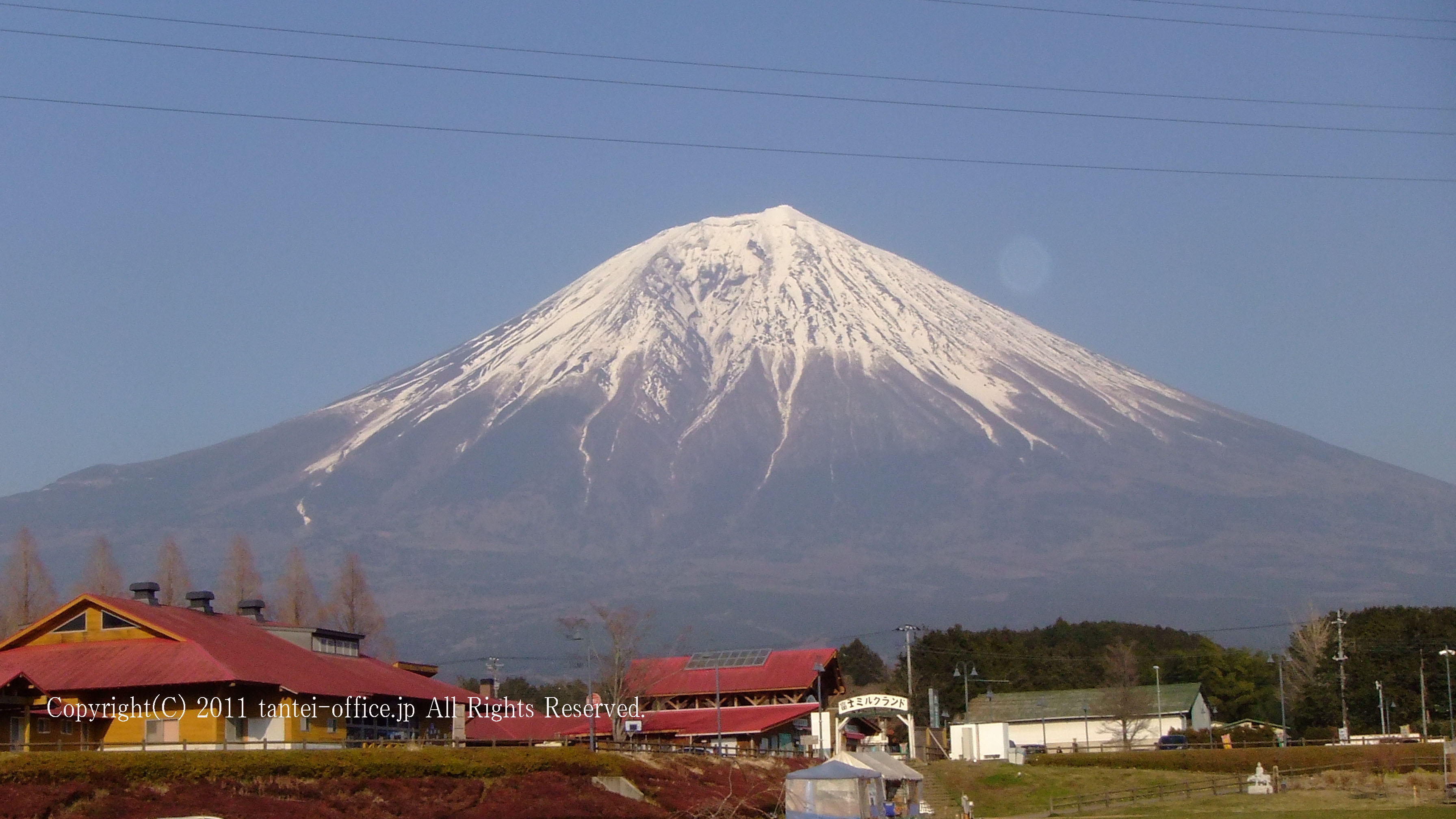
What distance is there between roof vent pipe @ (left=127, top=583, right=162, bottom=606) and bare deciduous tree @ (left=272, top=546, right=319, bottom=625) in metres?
30.2

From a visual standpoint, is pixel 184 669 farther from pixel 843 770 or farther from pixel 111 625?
pixel 843 770

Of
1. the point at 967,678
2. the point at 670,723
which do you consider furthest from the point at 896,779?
the point at 967,678

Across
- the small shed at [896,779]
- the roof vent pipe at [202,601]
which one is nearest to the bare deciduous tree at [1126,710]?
the small shed at [896,779]

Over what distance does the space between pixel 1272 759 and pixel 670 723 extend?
24410mm

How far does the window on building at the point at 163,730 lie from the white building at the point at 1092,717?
1907 inches

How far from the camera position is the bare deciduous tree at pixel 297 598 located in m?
82.1

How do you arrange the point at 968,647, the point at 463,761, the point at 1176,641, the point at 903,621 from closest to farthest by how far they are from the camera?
the point at 463,761 → the point at 968,647 → the point at 1176,641 → the point at 903,621

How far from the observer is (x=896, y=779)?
44.9m

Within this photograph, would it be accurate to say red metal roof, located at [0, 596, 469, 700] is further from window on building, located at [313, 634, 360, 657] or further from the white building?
the white building

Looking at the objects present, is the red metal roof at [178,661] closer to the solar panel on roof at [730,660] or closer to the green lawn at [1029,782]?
the green lawn at [1029,782]

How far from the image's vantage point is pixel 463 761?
37.7m

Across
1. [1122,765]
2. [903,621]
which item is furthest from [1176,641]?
[1122,765]

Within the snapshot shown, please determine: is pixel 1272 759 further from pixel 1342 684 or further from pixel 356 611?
pixel 356 611

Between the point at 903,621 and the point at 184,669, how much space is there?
139 metres
